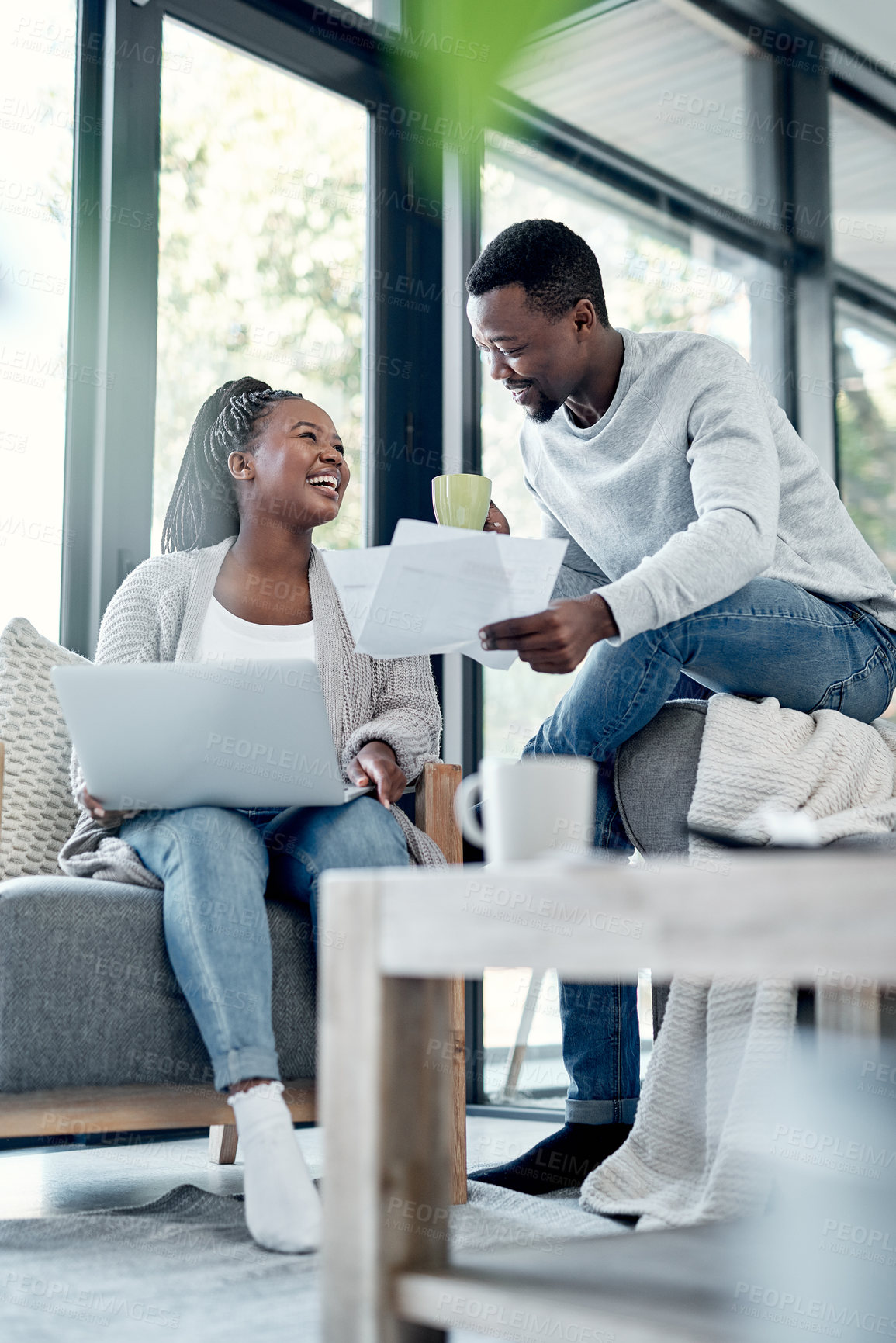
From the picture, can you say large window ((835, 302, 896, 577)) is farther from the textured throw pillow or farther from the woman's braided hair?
the textured throw pillow

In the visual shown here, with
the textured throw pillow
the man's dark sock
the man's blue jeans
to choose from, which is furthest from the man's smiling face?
the man's dark sock

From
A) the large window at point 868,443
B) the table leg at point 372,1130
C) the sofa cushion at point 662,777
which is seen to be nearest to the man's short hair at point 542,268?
the sofa cushion at point 662,777

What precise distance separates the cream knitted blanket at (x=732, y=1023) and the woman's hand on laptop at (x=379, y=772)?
40 centimetres

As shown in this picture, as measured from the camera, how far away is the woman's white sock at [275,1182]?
1.34 m

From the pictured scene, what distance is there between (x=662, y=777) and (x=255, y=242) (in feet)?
5.46

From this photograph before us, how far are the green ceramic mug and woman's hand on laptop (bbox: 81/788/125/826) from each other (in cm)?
57

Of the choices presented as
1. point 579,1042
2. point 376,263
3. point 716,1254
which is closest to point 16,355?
point 376,263

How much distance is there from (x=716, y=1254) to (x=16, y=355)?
6.61 feet

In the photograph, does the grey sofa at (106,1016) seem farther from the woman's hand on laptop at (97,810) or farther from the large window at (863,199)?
the large window at (863,199)

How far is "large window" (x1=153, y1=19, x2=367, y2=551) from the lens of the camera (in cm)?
259

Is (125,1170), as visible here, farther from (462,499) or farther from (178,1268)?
(462,499)

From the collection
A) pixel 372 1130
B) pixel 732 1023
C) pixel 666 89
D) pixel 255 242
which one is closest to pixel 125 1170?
pixel 732 1023

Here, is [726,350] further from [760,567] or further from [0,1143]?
[0,1143]

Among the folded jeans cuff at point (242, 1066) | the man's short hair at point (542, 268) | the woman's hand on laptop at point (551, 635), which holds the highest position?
the man's short hair at point (542, 268)
